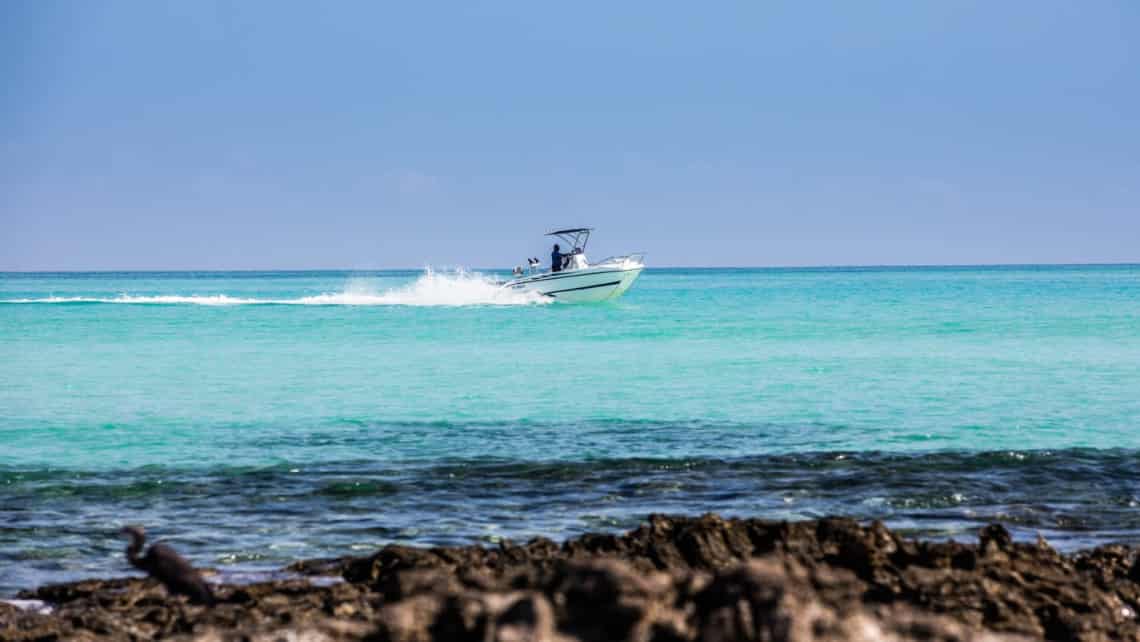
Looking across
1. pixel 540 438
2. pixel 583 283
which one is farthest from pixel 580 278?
pixel 540 438

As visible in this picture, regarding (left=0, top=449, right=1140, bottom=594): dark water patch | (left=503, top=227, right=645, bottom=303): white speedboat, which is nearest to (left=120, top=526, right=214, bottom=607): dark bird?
(left=0, top=449, right=1140, bottom=594): dark water patch

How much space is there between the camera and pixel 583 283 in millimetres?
51625

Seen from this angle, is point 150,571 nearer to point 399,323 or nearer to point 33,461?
point 33,461

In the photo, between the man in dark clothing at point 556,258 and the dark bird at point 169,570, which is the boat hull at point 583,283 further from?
the dark bird at point 169,570

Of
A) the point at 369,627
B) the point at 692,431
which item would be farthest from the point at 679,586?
the point at 692,431

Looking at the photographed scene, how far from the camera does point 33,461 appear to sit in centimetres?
1440

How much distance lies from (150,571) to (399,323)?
1560 inches

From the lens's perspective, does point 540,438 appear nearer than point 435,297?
Yes

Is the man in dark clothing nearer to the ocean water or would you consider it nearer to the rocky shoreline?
the ocean water

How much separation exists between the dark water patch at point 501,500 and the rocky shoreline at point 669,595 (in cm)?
149

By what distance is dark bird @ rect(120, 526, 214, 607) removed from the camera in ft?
21.5

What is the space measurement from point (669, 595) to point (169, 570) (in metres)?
3.28

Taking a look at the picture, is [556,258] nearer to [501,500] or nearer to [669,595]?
[501,500]

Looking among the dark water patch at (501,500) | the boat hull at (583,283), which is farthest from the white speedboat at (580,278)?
the dark water patch at (501,500)
